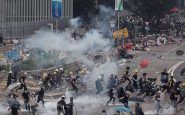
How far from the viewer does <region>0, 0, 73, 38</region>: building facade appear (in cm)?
5959

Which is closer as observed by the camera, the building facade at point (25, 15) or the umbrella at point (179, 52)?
the umbrella at point (179, 52)

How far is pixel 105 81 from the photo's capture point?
3822cm

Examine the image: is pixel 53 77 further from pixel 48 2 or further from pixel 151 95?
pixel 48 2

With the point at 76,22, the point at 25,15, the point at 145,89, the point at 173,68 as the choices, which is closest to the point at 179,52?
the point at 173,68

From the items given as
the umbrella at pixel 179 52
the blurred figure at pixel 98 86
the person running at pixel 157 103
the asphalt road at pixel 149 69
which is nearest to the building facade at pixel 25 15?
the asphalt road at pixel 149 69

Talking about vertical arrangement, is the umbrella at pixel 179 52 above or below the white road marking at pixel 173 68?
above

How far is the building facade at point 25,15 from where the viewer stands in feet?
196

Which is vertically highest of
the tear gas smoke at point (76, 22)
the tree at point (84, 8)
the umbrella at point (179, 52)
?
the tree at point (84, 8)

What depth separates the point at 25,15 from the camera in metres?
62.7

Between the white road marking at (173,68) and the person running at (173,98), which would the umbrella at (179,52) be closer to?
the white road marking at (173,68)

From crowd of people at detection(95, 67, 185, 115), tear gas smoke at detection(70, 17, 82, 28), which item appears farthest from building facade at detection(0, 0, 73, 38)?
crowd of people at detection(95, 67, 185, 115)

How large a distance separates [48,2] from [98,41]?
1537cm

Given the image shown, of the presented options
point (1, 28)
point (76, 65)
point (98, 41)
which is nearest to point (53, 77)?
point (76, 65)

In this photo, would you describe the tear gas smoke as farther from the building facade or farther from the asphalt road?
the asphalt road
